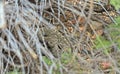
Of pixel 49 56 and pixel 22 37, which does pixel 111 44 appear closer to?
pixel 49 56

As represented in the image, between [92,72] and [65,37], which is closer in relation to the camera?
[92,72]

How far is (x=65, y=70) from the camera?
181 centimetres

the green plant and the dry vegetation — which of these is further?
the green plant

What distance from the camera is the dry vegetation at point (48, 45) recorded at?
180 centimetres

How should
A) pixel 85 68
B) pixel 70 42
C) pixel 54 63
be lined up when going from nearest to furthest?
pixel 54 63
pixel 85 68
pixel 70 42

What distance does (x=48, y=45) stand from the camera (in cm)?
204

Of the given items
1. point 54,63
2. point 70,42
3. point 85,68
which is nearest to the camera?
point 54,63

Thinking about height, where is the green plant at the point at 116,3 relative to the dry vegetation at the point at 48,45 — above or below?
above

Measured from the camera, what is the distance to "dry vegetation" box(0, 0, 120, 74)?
1799mm

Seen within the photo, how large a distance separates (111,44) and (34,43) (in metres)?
0.47

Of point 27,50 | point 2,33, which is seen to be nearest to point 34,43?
A: point 27,50

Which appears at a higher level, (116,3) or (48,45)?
(116,3)

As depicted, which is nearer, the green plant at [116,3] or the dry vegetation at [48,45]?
the dry vegetation at [48,45]

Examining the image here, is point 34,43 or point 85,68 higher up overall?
point 34,43
